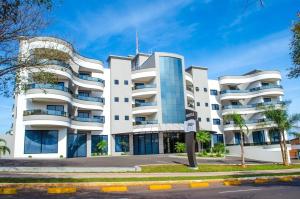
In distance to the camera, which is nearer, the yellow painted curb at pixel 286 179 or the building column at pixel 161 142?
the yellow painted curb at pixel 286 179

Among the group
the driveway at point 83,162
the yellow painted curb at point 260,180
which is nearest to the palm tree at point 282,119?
the driveway at point 83,162

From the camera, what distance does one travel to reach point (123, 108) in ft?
151

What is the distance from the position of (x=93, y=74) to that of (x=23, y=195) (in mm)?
35869

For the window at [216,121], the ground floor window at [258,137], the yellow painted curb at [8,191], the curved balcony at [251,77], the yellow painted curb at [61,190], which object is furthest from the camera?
the curved balcony at [251,77]

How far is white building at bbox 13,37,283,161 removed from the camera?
1409 inches

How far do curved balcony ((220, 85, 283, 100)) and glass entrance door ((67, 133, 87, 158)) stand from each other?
28.3m

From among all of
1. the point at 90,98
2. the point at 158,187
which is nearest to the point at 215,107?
the point at 90,98

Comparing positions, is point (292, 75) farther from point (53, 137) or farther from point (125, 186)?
point (53, 137)

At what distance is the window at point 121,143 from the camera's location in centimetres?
4516

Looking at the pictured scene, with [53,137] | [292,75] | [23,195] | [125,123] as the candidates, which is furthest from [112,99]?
[23,195]

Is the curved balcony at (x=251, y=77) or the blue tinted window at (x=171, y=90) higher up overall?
the curved balcony at (x=251, y=77)

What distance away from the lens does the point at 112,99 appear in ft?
149

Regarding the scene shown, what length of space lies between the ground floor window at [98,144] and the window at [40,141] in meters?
7.78

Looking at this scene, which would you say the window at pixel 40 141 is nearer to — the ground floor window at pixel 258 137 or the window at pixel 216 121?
the window at pixel 216 121
